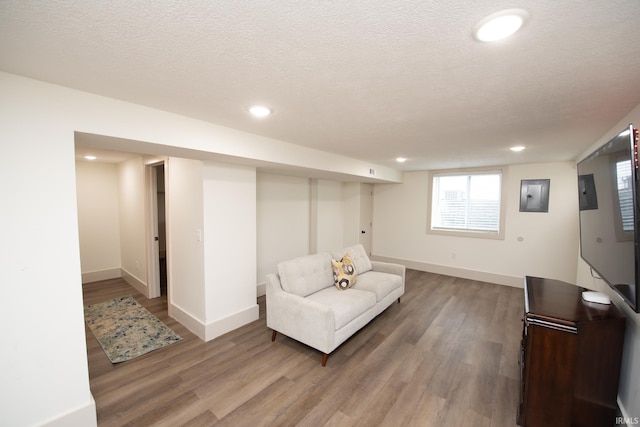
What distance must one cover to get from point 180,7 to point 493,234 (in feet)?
19.0

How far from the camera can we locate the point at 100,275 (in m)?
4.93

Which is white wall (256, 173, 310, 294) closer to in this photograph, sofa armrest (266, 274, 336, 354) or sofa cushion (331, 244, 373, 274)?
sofa cushion (331, 244, 373, 274)

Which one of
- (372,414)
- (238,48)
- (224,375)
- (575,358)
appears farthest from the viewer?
(224,375)

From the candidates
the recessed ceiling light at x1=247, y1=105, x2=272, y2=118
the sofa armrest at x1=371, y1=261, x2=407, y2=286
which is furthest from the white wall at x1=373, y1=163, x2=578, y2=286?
the recessed ceiling light at x1=247, y1=105, x2=272, y2=118

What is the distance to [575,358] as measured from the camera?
1641 millimetres

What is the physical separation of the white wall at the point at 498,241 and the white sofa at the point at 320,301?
243 centimetres

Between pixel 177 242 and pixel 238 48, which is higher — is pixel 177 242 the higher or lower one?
the lower one

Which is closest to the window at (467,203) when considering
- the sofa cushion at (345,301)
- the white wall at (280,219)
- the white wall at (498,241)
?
Answer: the white wall at (498,241)

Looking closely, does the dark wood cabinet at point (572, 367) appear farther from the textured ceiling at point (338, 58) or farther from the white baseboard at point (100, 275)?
the white baseboard at point (100, 275)

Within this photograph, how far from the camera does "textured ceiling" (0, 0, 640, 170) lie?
0.97 m

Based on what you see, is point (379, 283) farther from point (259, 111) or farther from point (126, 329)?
point (126, 329)

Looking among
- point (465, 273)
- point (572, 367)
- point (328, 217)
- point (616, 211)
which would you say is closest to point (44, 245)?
point (572, 367)

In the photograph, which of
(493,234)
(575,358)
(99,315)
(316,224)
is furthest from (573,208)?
(99,315)

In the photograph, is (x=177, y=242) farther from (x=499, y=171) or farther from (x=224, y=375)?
(x=499, y=171)
